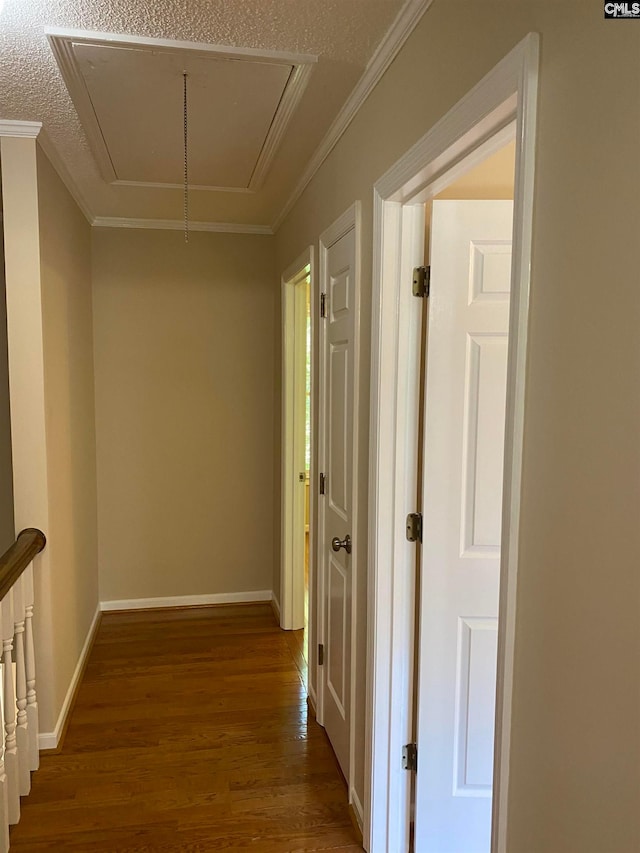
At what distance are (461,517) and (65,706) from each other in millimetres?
2040

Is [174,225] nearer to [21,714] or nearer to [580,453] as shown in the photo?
[21,714]

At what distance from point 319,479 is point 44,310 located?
133 cm

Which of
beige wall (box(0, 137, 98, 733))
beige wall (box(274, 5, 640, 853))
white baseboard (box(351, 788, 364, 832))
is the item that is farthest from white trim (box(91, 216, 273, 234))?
white baseboard (box(351, 788, 364, 832))

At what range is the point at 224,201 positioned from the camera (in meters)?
3.46

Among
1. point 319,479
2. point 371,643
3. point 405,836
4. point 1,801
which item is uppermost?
point 319,479

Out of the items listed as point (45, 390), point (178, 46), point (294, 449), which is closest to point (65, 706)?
point (45, 390)

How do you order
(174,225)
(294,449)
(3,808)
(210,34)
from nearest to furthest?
(210,34)
(3,808)
(294,449)
(174,225)

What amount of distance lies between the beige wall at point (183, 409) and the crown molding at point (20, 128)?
153cm

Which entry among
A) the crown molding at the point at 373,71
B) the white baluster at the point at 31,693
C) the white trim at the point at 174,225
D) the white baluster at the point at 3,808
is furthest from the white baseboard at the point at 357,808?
the white trim at the point at 174,225

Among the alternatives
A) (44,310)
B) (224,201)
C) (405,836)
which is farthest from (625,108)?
(224,201)

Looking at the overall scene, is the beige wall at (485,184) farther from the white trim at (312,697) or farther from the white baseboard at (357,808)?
the white trim at (312,697)

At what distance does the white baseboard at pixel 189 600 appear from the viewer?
164 inches

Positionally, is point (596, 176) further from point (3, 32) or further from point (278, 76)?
point (3, 32)

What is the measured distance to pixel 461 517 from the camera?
1.94m
